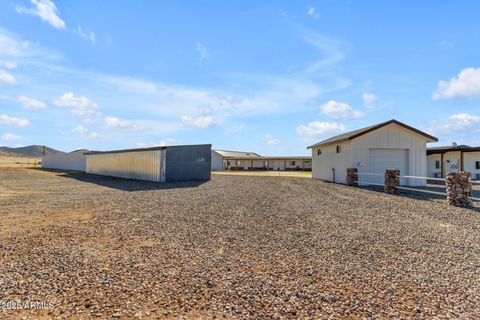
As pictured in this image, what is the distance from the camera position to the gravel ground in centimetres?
348

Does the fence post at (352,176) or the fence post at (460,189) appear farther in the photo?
the fence post at (352,176)

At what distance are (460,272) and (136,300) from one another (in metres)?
4.78

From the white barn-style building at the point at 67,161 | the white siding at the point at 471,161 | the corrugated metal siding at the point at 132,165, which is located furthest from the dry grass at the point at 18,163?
the white siding at the point at 471,161

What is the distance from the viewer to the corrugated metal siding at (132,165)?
2333cm

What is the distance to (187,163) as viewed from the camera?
989 inches

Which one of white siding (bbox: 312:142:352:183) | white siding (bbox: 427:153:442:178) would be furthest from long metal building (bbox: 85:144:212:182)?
white siding (bbox: 427:153:442:178)

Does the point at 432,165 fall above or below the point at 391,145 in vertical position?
below

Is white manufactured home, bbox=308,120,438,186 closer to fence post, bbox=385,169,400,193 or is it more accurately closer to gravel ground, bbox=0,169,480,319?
fence post, bbox=385,169,400,193

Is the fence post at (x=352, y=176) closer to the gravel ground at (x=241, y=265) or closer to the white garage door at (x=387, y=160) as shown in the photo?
the white garage door at (x=387, y=160)

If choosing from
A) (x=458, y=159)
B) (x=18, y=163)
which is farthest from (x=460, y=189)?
(x=18, y=163)

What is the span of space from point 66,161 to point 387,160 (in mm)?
44899

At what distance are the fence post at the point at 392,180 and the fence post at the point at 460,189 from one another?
350 centimetres

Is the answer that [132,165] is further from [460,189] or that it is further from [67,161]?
[67,161]

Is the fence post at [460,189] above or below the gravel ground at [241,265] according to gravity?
above
